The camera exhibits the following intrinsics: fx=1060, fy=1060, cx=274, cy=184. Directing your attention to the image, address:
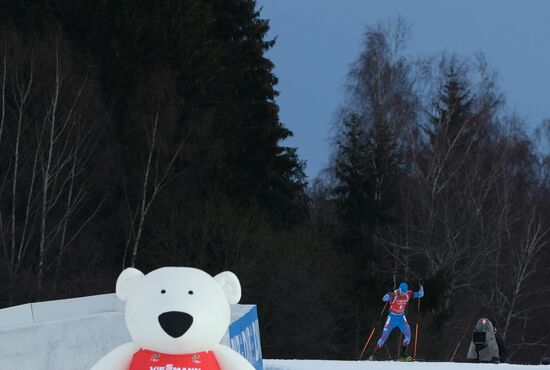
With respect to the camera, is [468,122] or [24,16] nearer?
[24,16]

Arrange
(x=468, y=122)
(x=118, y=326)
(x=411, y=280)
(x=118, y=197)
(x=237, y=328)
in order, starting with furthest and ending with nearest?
(x=468, y=122) < (x=411, y=280) < (x=118, y=197) < (x=118, y=326) < (x=237, y=328)

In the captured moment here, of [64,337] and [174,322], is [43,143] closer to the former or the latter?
[64,337]

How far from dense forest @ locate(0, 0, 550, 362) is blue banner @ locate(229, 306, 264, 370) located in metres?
11.3

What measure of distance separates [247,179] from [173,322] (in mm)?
28505

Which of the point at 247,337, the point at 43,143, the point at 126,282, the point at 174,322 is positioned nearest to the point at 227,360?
the point at 174,322

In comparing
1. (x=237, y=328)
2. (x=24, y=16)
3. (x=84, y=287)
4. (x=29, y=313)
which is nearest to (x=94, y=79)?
(x=24, y=16)

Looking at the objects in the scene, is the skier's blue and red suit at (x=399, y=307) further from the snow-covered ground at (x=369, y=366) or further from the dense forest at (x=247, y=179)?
the dense forest at (x=247, y=179)

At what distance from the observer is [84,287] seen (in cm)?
2459

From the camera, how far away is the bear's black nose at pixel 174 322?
567cm

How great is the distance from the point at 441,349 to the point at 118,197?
10837 millimetres

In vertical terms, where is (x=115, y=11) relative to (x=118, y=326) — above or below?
above

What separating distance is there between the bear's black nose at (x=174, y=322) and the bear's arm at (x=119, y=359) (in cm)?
40

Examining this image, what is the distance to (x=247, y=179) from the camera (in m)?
34.2

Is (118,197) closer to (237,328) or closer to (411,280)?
(411,280)
